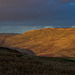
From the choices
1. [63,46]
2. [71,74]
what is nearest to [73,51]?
[63,46]

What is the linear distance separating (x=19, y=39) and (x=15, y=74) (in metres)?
151

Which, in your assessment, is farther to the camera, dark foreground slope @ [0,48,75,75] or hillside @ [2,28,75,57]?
hillside @ [2,28,75,57]

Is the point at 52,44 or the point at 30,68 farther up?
the point at 52,44

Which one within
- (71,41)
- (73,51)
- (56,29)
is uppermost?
(56,29)

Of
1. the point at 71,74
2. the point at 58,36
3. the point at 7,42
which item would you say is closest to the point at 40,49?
the point at 58,36

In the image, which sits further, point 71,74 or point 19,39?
point 19,39

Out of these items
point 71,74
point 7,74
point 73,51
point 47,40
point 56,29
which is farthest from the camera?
point 56,29

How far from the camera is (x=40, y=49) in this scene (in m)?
122

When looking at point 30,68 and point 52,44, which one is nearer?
point 30,68

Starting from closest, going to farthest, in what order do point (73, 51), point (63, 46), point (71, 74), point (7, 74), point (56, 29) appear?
point (7, 74)
point (71, 74)
point (73, 51)
point (63, 46)
point (56, 29)

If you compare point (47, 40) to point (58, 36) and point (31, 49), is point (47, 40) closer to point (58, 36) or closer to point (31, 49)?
point (58, 36)

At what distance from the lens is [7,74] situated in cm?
813

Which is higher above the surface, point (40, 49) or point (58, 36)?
point (58, 36)

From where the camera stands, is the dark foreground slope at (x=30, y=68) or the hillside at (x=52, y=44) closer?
the dark foreground slope at (x=30, y=68)
